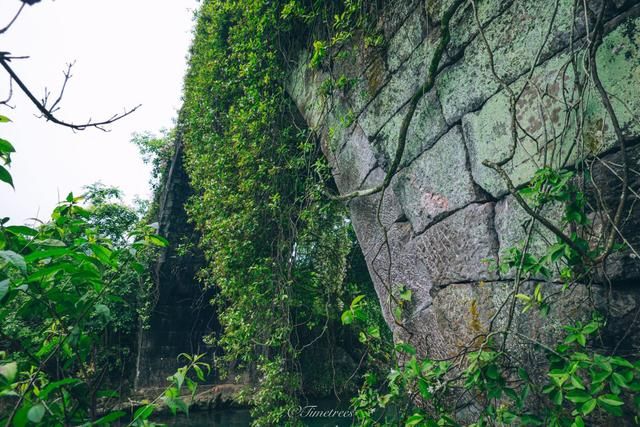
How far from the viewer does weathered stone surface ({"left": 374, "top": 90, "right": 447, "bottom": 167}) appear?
4.92 feet

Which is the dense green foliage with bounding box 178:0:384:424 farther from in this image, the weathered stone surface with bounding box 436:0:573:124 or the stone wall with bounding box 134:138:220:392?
the stone wall with bounding box 134:138:220:392

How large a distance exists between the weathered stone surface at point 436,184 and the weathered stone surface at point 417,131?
34mm

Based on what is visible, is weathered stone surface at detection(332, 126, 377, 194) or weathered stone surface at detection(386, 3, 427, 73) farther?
weathered stone surface at detection(332, 126, 377, 194)

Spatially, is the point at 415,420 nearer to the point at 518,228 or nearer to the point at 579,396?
the point at 579,396

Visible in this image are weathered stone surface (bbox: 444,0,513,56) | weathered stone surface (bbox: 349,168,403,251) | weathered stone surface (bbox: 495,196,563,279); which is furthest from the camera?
weathered stone surface (bbox: 349,168,403,251)

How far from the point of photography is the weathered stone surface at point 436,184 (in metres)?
1.39

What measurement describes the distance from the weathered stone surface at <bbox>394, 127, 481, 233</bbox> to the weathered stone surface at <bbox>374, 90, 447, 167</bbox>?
0.03m

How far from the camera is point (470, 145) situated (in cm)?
137

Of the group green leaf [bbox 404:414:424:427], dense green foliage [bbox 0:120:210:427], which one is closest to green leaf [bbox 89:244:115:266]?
dense green foliage [bbox 0:120:210:427]

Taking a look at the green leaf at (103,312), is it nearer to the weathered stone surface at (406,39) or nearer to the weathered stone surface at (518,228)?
the weathered stone surface at (518,228)

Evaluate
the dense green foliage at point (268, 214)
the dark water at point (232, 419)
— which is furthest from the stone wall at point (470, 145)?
the dark water at point (232, 419)

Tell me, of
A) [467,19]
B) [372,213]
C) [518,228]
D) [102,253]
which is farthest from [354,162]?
[102,253]

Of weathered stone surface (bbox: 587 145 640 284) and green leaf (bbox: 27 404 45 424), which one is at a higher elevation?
weathered stone surface (bbox: 587 145 640 284)

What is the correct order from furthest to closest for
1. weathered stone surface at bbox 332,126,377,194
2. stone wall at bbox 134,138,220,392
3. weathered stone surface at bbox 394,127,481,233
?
stone wall at bbox 134,138,220,392 < weathered stone surface at bbox 332,126,377,194 < weathered stone surface at bbox 394,127,481,233
